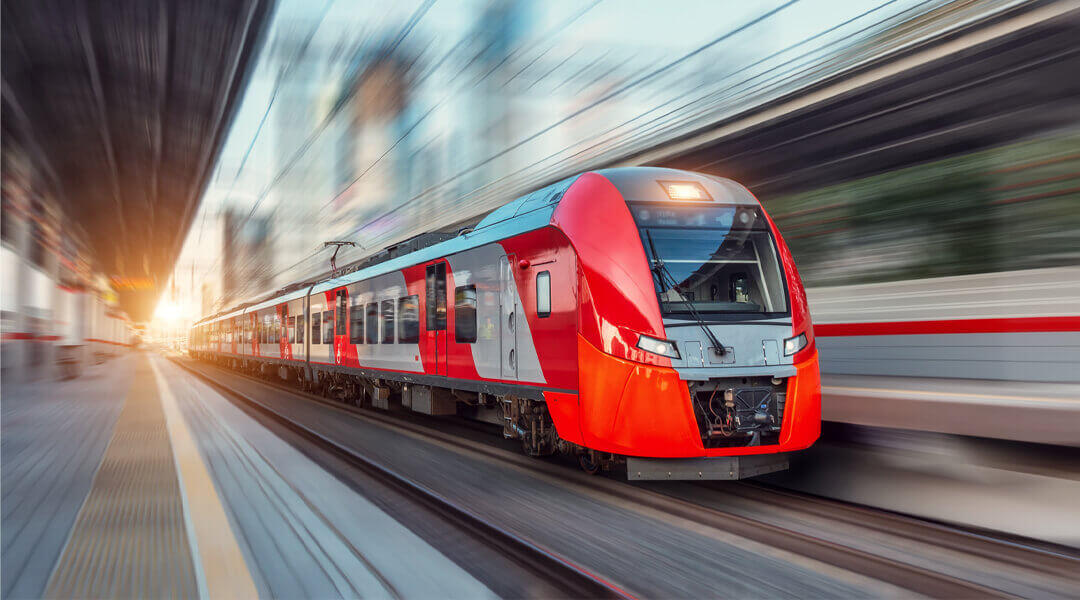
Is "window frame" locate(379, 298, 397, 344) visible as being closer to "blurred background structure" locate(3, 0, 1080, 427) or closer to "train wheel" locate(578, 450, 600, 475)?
"blurred background structure" locate(3, 0, 1080, 427)

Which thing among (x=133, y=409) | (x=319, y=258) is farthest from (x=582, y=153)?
(x=319, y=258)

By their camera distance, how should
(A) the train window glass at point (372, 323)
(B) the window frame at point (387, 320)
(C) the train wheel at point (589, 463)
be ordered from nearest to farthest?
1. (C) the train wheel at point (589, 463)
2. (B) the window frame at point (387, 320)
3. (A) the train window glass at point (372, 323)

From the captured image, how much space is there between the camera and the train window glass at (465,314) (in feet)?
24.6

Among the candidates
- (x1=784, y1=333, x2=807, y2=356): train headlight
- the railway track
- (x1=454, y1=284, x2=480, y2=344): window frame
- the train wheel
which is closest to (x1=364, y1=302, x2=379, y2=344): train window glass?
(x1=454, y1=284, x2=480, y2=344): window frame

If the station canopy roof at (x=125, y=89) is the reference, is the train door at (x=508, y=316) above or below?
below

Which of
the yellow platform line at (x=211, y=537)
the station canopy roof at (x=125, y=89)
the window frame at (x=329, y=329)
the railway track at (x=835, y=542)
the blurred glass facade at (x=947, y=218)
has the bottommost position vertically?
the railway track at (x=835, y=542)

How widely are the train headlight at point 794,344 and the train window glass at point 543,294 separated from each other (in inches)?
76.2

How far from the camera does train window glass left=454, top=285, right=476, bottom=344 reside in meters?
7.51

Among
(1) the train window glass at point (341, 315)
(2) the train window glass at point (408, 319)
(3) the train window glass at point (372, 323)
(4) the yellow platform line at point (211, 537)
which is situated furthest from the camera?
(1) the train window glass at point (341, 315)

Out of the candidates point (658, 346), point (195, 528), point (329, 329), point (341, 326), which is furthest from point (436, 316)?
point (329, 329)

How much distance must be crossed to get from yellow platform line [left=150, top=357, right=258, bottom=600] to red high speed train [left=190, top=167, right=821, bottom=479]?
2561 millimetres

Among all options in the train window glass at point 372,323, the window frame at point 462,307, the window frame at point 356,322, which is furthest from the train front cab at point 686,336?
the window frame at point 356,322

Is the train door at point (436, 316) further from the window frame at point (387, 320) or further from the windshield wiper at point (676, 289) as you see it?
the windshield wiper at point (676, 289)

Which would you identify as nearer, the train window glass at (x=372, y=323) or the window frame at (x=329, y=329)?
the train window glass at (x=372, y=323)
